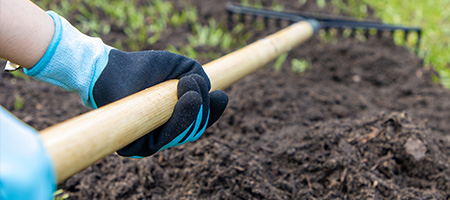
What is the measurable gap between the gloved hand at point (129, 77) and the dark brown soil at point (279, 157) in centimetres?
49

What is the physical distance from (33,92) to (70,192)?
129cm

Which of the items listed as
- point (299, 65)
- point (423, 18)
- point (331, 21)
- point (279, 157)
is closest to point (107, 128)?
point (279, 157)

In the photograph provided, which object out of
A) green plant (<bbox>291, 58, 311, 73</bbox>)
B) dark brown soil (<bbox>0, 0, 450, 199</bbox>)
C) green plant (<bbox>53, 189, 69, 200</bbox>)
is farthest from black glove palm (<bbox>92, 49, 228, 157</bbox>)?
green plant (<bbox>291, 58, 311, 73</bbox>)

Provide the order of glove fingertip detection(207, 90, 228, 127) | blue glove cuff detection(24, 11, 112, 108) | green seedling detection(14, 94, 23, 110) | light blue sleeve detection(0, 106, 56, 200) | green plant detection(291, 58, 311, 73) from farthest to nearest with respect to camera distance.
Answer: green plant detection(291, 58, 311, 73) → green seedling detection(14, 94, 23, 110) → glove fingertip detection(207, 90, 228, 127) → blue glove cuff detection(24, 11, 112, 108) → light blue sleeve detection(0, 106, 56, 200)

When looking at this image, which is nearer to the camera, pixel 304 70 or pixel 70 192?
pixel 70 192

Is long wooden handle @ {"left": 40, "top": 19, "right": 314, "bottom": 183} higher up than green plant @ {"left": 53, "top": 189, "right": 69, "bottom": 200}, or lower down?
higher up

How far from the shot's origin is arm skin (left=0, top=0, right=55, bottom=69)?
1194 millimetres

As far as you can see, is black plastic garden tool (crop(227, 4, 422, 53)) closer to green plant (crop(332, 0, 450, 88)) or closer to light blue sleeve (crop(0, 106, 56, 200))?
green plant (crop(332, 0, 450, 88))

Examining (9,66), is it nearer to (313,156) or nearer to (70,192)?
(70,192)

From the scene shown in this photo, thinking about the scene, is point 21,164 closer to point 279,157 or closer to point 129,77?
point 129,77

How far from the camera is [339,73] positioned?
347cm

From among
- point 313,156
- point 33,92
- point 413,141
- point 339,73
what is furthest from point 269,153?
point 33,92

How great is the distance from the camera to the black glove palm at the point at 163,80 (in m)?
1.32

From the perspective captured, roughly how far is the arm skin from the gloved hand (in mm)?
28
